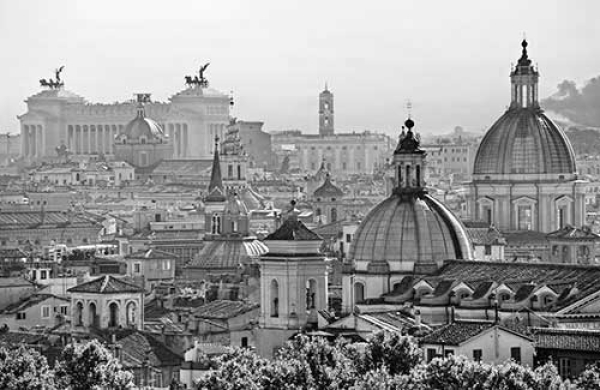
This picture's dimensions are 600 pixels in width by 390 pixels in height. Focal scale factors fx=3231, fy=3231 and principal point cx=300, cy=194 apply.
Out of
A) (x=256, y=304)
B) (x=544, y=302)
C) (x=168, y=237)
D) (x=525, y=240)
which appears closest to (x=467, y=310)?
(x=544, y=302)

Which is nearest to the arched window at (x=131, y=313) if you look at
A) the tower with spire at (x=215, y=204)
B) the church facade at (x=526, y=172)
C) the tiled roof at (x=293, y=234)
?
the tiled roof at (x=293, y=234)

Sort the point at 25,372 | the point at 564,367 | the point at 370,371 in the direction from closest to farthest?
the point at 370,371, the point at 564,367, the point at 25,372

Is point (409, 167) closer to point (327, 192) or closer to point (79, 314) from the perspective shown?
point (79, 314)

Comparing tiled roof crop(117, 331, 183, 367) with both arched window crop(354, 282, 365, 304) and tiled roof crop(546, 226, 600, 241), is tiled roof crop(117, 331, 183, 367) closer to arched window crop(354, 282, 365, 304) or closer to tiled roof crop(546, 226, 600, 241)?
arched window crop(354, 282, 365, 304)

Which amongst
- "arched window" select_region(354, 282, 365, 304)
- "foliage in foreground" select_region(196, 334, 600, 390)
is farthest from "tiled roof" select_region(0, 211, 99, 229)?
"foliage in foreground" select_region(196, 334, 600, 390)

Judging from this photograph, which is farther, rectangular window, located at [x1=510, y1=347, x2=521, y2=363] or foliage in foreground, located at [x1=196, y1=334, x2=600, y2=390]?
rectangular window, located at [x1=510, y1=347, x2=521, y2=363]

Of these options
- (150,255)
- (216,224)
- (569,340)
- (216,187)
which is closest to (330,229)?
(216,187)

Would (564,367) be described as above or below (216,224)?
below
